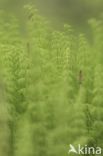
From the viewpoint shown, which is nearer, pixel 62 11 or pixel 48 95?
pixel 48 95

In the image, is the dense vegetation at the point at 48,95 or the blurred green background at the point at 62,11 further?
the blurred green background at the point at 62,11

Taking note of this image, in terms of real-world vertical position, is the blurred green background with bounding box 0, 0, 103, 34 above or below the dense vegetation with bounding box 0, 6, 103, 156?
above

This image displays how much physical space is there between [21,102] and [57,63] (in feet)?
1.27

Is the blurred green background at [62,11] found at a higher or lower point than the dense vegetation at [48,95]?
higher

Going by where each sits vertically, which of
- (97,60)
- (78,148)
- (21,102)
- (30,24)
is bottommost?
(78,148)

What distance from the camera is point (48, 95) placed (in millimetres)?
3090

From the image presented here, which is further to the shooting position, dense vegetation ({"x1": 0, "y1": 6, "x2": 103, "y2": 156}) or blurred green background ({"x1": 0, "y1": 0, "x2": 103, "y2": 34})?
blurred green background ({"x1": 0, "y1": 0, "x2": 103, "y2": 34})

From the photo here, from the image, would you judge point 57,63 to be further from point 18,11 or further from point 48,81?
point 18,11

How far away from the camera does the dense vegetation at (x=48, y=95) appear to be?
2.96 metres

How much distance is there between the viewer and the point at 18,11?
5.49 m

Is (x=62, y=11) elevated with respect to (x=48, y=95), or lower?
elevated

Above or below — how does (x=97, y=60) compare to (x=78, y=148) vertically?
Answer: above

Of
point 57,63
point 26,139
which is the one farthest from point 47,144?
point 57,63

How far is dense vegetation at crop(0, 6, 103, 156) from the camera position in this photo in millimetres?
2957
